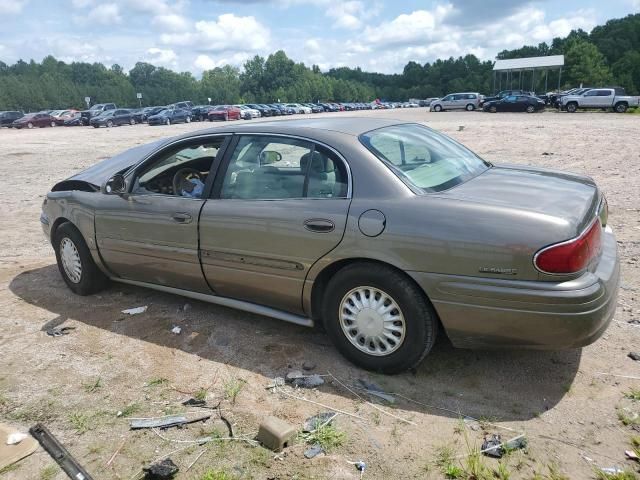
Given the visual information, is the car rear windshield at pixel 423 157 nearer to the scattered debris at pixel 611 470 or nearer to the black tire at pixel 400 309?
the black tire at pixel 400 309

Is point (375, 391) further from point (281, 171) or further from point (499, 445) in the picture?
point (281, 171)

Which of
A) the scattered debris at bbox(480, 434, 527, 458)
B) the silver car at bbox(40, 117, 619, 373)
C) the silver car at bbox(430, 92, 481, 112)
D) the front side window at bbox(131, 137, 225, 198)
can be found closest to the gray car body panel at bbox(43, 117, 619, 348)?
the silver car at bbox(40, 117, 619, 373)

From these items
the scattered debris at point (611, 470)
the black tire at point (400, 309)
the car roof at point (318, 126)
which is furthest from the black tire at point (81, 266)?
the scattered debris at point (611, 470)

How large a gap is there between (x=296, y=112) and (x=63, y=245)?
63.2 m

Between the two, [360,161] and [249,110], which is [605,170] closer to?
[360,161]

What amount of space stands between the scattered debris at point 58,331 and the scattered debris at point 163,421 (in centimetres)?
161

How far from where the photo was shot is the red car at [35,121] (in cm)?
4500

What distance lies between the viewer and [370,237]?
128 inches

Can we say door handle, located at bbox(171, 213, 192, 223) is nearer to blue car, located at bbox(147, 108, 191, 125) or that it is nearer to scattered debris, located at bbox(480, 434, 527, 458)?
scattered debris, located at bbox(480, 434, 527, 458)

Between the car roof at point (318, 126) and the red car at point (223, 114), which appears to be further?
the red car at point (223, 114)

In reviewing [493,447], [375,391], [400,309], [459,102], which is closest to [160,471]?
[375,391]

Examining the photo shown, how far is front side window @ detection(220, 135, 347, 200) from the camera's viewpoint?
3.55m

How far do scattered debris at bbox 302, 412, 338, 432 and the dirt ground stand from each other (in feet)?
0.18

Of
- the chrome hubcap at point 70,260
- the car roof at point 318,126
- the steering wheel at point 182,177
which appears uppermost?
the car roof at point 318,126
